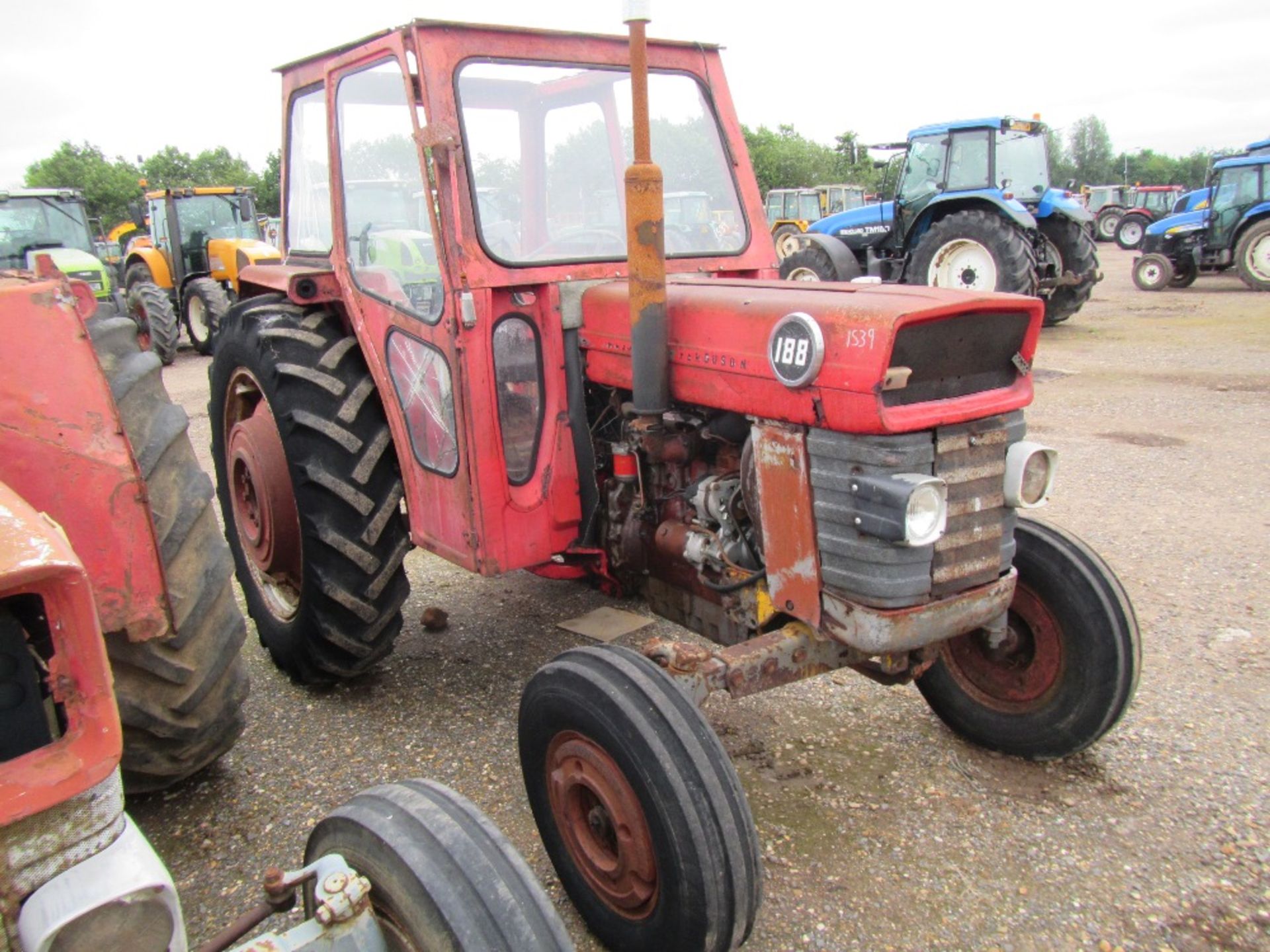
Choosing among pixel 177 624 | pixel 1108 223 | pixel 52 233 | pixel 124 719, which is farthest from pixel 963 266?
pixel 1108 223

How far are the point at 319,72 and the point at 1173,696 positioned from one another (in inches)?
145

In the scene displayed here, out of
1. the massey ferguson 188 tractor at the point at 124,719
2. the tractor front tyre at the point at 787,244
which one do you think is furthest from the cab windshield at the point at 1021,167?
the massey ferguson 188 tractor at the point at 124,719

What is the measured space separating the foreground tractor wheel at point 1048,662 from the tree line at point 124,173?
4041 cm

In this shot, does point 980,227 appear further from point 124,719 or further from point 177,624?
point 124,719

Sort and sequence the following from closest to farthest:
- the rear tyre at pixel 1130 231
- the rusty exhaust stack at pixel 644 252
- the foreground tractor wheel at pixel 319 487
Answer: the rusty exhaust stack at pixel 644 252 < the foreground tractor wheel at pixel 319 487 < the rear tyre at pixel 1130 231

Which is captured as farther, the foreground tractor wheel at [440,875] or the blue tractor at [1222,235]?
the blue tractor at [1222,235]

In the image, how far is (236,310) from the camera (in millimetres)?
3590

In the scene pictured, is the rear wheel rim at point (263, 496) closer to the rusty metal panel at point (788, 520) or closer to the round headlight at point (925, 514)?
the rusty metal panel at point (788, 520)

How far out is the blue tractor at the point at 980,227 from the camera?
33.6 feet

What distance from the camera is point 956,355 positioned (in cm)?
226

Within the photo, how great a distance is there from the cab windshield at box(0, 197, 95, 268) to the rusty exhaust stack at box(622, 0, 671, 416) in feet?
36.5

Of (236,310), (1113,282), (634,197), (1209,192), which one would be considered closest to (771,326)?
(634,197)

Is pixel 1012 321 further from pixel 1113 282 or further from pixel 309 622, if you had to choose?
pixel 1113 282

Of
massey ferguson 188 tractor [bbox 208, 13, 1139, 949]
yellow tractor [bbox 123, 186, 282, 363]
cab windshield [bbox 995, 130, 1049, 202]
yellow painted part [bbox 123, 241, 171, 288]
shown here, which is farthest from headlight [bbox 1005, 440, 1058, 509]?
yellow painted part [bbox 123, 241, 171, 288]
